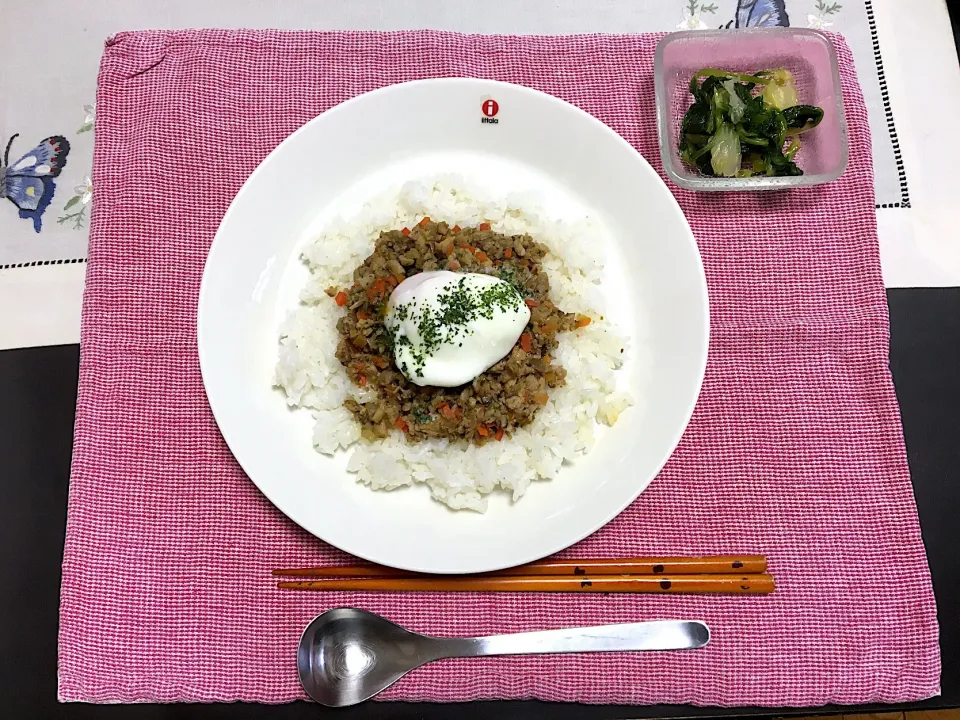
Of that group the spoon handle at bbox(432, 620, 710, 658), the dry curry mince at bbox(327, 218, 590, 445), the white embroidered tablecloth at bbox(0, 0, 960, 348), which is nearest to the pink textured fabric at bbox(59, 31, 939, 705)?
the spoon handle at bbox(432, 620, 710, 658)

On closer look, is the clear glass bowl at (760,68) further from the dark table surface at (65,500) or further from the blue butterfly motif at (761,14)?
the dark table surface at (65,500)

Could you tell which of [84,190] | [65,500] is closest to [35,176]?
[84,190]

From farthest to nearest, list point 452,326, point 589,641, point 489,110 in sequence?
point 489,110 → point 589,641 → point 452,326

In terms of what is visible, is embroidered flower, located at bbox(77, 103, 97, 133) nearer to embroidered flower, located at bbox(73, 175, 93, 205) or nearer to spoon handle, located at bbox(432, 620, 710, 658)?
embroidered flower, located at bbox(73, 175, 93, 205)

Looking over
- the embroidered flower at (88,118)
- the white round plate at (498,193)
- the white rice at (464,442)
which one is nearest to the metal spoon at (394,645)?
the white round plate at (498,193)

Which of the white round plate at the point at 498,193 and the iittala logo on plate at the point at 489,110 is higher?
the iittala logo on plate at the point at 489,110

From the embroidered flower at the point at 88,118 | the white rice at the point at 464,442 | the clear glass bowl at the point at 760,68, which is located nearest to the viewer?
the white rice at the point at 464,442

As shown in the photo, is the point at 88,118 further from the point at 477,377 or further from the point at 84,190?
the point at 477,377
